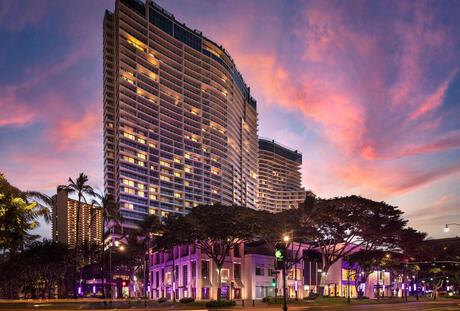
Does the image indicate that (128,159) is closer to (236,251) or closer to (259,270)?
(236,251)

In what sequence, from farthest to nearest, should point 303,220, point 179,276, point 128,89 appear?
point 128,89, point 179,276, point 303,220

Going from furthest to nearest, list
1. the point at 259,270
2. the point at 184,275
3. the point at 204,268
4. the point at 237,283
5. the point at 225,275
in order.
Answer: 1. the point at 184,275
2. the point at 259,270
3. the point at 237,283
4. the point at 204,268
5. the point at 225,275

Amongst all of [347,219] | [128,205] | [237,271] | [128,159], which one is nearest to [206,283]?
[237,271]

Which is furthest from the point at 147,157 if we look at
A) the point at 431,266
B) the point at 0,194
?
the point at 0,194

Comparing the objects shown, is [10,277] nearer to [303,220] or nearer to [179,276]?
[179,276]

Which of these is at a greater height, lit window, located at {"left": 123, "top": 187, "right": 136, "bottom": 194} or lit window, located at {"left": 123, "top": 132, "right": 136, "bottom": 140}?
lit window, located at {"left": 123, "top": 132, "right": 136, "bottom": 140}

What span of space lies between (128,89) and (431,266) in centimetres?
13203

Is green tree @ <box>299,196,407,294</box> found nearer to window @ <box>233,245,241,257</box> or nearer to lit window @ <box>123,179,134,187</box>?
window @ <box>233,245,241,257</box>

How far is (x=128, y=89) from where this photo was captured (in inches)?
7534

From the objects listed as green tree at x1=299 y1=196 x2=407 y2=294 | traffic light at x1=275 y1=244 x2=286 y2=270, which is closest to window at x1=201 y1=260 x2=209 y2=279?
green tree at x1=299 y1=196 x2=407 y2=294

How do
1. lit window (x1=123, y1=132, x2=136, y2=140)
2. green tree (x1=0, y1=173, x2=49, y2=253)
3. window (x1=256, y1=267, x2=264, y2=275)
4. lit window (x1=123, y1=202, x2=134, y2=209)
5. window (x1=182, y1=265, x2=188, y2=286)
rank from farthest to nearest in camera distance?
lit window (x1=123, y1=132, x2=136, y2=140), lit window (x1=123, y1=202, x2=134, y2=209), window (x1=182, y1=265, x2=188, y2=286), window (x1=256, y1=267, x2=264, y2=275), green tree (x1=0, y1=173, x2=49, y2=253)

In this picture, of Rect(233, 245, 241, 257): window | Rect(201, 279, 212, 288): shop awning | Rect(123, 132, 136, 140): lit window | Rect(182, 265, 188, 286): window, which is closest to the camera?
Rect(201, 279, 212, 288): shop awning

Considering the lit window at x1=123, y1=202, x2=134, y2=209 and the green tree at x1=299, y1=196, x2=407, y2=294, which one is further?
the lit window at x1=123, y1=202, x2=134, y2=209

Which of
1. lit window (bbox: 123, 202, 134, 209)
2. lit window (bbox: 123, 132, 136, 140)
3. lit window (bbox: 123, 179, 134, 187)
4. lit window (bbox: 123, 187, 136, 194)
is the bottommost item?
lit window (bbox: 123, 202, 134, 209)
